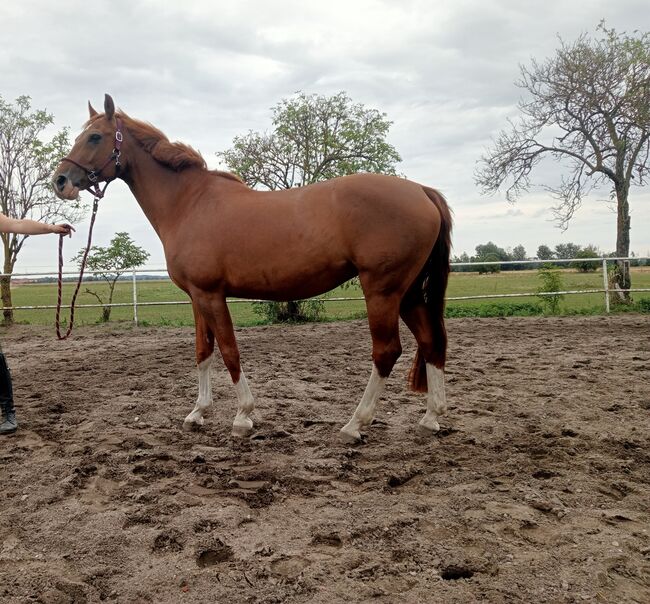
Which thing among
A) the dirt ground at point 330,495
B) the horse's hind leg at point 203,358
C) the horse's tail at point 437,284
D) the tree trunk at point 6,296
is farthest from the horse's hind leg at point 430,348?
the tree trunk at point 6,296

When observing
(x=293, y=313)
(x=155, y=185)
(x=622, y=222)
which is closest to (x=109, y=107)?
(x=155, y=185)

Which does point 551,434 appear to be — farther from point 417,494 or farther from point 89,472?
point 89,472

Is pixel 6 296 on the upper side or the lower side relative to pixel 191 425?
upper

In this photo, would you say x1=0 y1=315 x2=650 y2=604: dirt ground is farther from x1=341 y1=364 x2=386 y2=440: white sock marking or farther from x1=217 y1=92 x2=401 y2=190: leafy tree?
x1=217 y1=92 x2=401 y2=190: leafy tree

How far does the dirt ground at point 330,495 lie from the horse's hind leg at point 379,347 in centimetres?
17

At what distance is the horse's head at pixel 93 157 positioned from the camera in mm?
3859

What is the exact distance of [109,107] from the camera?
3885mm

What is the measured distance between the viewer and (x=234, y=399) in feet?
15.3

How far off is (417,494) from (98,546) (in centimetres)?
155

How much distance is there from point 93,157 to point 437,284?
2944 mm

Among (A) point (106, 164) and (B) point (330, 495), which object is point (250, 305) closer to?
(A) point (106, 164)

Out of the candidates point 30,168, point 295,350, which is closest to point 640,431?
point 295,350

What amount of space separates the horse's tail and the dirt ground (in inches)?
18.9

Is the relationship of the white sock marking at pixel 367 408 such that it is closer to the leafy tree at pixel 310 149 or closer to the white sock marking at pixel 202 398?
the white sock marking at pixel 202 398
